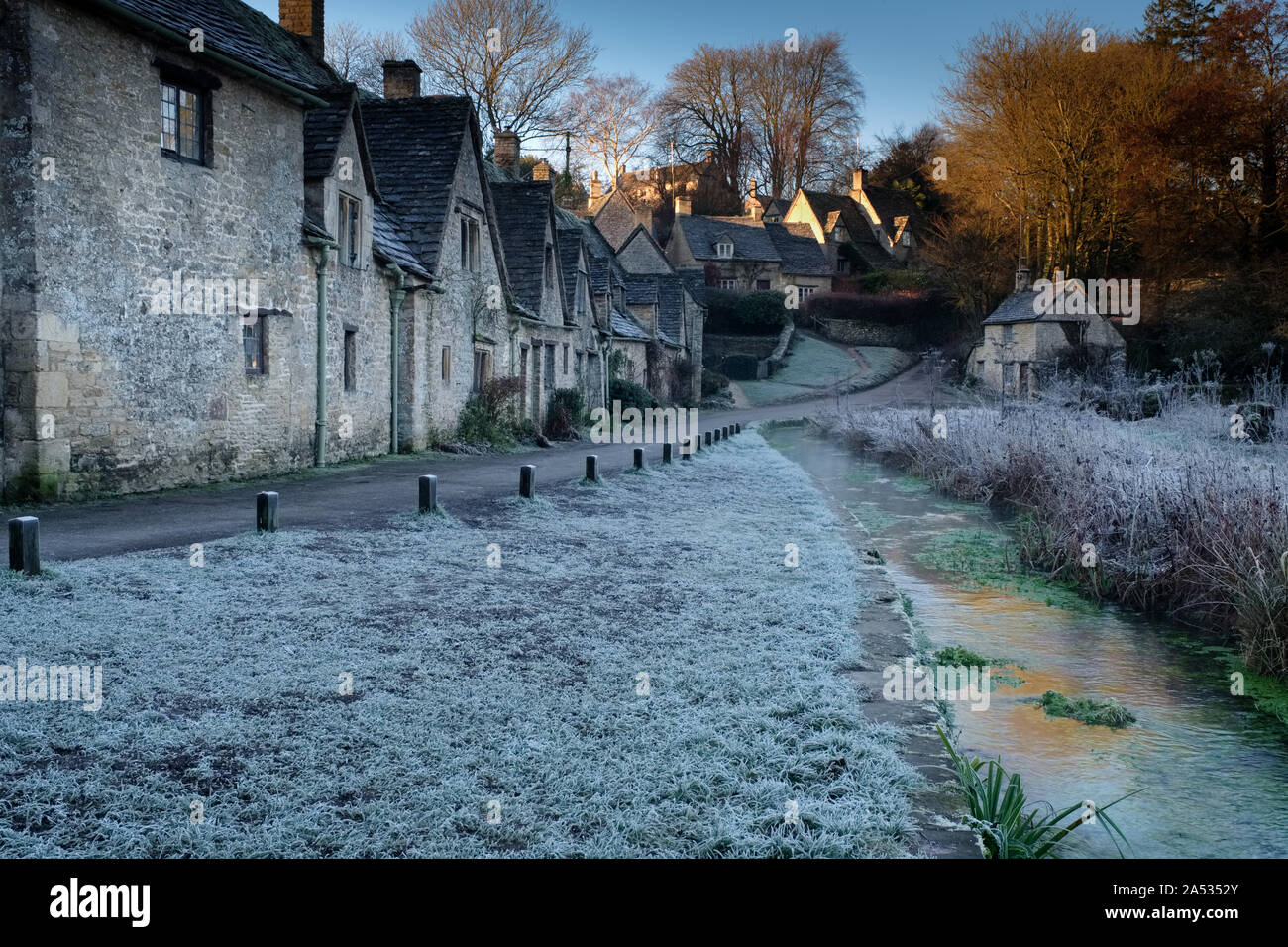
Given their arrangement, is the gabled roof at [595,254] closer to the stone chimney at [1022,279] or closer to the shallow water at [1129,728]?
the stone chimney at [1022,279]

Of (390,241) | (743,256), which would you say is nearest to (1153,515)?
(390,241)

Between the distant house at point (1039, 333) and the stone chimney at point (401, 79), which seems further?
the distant house at point (1039, 333)

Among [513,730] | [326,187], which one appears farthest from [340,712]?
[326,187]

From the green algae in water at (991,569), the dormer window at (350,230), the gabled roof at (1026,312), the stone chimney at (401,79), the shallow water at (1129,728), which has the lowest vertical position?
the shallow water at (1129,728)

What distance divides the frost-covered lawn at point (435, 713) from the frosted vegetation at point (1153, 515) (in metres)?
3.30

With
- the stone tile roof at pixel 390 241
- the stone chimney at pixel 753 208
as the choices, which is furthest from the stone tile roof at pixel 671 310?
the stone tile roof at pixel 390 241

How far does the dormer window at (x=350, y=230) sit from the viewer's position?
18109 millimetres

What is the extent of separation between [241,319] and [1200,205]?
3413cm

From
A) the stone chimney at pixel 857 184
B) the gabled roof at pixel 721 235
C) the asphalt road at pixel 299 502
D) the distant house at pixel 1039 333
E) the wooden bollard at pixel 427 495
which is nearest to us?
the asphalt road at pixel 299 502

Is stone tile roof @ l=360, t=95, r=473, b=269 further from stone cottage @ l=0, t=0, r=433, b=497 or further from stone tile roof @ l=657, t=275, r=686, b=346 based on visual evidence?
stone tile roof @ l=657, t=275, r=686, b=346

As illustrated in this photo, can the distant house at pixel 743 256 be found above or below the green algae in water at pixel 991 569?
above

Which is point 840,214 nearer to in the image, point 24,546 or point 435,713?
point 24,546

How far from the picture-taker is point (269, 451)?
15.7 m

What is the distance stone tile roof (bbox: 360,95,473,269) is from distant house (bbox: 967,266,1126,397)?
28310mm
